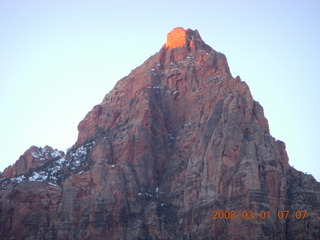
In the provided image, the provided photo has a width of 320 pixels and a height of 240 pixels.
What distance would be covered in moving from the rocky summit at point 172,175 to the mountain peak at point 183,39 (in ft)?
20.2

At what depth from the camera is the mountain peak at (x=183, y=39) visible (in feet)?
560

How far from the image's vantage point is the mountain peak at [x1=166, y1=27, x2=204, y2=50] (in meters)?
171

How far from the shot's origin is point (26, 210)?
139 metres

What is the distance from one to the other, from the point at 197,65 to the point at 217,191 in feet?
131

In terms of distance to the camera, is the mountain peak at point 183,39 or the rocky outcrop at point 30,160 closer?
the rocky outcrop at point 30,160

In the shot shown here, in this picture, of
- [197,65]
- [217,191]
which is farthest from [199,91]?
[217,191]

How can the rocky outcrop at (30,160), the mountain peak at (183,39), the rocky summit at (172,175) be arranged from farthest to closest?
the mountain peak at (183,39)
the rocky outcrop at (30,160)
the rocky summit at (172,175)
